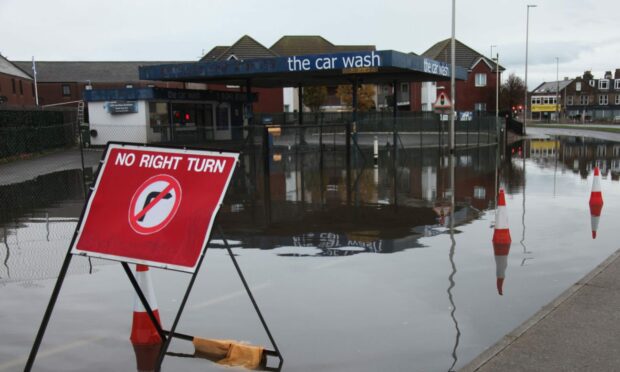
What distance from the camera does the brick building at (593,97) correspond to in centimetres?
12250

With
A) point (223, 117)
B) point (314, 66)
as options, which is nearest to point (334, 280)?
point (314, 66)

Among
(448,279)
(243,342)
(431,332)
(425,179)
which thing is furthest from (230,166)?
(425,179)

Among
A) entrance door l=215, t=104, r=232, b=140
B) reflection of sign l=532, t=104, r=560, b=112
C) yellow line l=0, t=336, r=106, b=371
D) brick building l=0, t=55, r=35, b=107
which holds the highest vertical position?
brick building l=0, t=55, r=35, b=107

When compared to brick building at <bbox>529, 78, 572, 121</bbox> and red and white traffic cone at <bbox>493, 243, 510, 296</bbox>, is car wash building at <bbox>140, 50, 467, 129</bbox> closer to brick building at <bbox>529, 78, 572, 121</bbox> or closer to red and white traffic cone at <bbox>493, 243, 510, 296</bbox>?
red and white traffic cone at <bbox>493, 243, 510, 296</bbox>

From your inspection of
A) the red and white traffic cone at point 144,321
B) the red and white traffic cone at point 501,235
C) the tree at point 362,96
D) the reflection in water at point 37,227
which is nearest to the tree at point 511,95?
the tree at point 362,96

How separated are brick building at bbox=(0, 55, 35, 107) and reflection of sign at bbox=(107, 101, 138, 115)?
27581 millimetres

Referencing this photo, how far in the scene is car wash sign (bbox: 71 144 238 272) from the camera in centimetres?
439

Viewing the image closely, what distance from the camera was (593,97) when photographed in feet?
410

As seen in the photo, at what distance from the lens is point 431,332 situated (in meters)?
5.30

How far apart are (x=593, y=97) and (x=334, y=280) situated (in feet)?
438

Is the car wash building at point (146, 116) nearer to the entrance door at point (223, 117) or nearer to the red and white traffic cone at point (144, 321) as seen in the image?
the entrance door at point (223, 117)

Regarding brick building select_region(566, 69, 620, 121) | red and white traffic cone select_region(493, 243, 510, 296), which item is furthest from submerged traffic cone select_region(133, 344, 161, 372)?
brick building select_region(566, 69, 620, 121)

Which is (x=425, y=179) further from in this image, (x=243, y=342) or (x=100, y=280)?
(x=243, y=342)

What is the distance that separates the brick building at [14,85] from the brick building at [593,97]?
10233 centimetres
